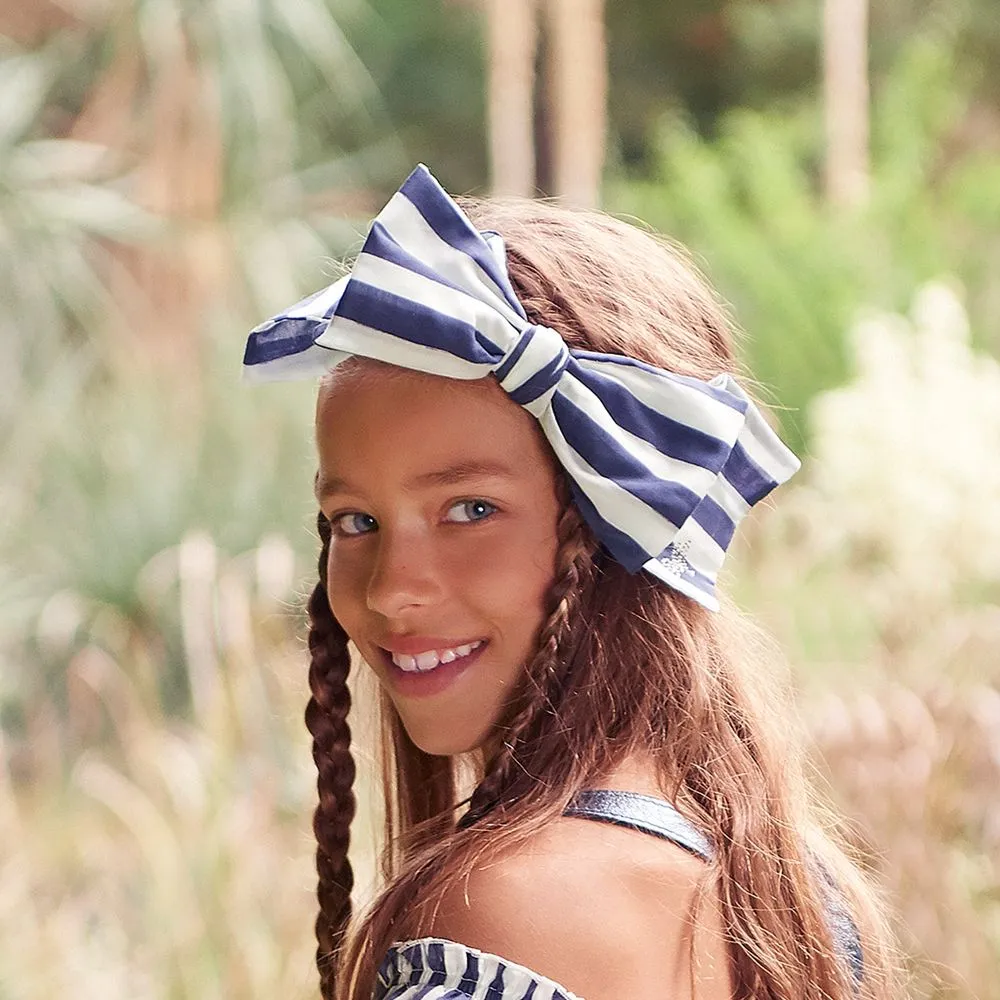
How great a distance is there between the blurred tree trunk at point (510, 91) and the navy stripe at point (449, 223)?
5.59m

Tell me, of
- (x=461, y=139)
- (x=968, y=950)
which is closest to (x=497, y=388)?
(x=968, y=950)

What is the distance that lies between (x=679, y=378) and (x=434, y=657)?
283 millimetres

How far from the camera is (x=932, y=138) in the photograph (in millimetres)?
7902

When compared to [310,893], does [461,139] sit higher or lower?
higher

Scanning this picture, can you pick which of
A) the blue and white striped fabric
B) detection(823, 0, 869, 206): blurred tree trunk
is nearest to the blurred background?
detection(823, 0, 869, 206): blurred tree trunk

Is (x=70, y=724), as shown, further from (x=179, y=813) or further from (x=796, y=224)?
(x=796, y=224)

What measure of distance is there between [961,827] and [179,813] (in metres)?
1.33

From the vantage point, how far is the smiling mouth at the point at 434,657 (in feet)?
3.91

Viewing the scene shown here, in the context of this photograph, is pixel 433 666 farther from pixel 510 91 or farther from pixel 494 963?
pixel 510 91

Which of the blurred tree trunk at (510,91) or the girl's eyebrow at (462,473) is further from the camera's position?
the blurred tree trunk at (510,91)

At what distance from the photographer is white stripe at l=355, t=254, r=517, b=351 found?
44.6 inches

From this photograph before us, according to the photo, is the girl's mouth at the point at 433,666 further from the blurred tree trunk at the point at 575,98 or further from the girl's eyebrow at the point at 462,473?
the blurred tree trunk at the point at 575,98

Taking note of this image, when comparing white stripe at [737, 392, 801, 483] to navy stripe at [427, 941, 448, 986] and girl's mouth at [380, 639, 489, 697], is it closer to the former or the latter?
girl's mouth at [380, 639, 489, 697]

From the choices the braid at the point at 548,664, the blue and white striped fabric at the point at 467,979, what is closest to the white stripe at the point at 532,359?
the braid at the point at 548,664
